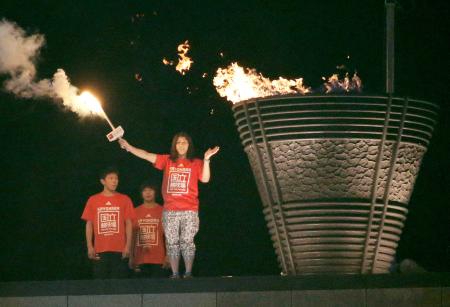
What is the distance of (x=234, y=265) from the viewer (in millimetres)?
13789

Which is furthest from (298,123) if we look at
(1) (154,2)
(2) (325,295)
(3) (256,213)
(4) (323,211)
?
(1) (154,2)

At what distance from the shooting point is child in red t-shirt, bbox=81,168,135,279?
448 inches

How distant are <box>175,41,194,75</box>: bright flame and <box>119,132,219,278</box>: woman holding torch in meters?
2.72

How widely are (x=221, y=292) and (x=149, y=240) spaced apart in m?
2.08

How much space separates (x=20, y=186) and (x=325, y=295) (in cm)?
498

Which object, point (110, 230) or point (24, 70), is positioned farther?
point (24, 70)

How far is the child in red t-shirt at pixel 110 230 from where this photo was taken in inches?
448

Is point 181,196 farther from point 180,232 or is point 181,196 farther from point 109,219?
point 109,219

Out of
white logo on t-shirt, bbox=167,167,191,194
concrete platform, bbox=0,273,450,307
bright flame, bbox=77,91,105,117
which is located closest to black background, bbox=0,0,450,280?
bright flame, bbox=77,91,105,117

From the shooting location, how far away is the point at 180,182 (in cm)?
1120

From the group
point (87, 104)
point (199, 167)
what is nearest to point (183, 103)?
point (87, 104)

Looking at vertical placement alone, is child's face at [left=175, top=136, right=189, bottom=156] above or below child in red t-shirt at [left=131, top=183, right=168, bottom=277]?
above

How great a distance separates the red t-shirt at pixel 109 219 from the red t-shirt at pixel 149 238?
226 mm

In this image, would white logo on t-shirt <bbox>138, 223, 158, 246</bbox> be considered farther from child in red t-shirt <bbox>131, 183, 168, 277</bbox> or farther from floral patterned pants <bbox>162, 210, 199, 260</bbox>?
floral patterned pants <bbox>162, 210, 199, 260</bbox>
